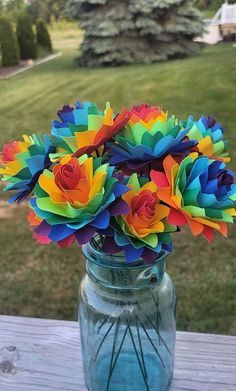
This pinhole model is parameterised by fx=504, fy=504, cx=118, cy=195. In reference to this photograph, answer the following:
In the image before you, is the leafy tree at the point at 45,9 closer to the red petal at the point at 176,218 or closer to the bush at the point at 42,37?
the bush at the point at 42,37

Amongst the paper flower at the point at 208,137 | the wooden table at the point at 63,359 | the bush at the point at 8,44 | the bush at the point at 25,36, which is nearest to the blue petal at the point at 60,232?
the paper flower at the point at 208,137

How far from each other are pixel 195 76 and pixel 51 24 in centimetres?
1010

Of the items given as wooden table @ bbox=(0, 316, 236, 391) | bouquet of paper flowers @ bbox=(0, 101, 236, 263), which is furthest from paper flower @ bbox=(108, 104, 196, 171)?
wooden table @ bbox=(0, 316, 236, 391)

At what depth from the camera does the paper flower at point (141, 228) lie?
28.1 inches

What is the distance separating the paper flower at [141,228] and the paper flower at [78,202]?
0.10ft

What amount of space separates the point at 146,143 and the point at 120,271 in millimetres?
208

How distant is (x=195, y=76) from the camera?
5410mm

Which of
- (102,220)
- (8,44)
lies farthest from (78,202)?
(8,44)

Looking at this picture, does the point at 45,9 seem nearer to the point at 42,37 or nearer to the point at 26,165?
the point at 42,37

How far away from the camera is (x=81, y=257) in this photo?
245cm

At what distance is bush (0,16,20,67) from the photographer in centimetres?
728

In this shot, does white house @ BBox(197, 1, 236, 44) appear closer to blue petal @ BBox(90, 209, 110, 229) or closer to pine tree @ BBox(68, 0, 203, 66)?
pine tree @ BBox(68, 0, 203, 66)

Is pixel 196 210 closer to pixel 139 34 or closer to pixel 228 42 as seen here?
pixel 139 34

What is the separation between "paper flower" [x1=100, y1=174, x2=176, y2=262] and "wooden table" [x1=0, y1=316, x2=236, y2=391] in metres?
0.41
